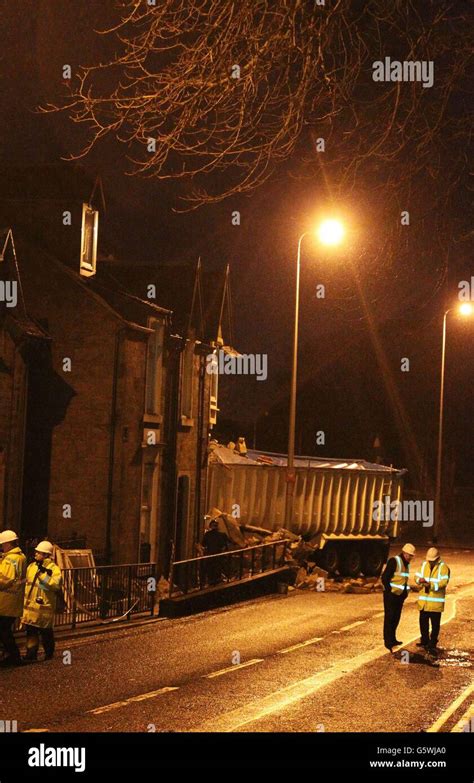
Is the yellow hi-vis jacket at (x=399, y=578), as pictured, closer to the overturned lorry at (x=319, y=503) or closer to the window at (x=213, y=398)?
the overturned lorry at (x=319, y=503)

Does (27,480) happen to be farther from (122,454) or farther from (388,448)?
(388,448)

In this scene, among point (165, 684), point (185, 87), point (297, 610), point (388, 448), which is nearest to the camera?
point (185, 87)

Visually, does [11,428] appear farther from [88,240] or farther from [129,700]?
[129,700]

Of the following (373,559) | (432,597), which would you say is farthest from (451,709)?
(373,559)

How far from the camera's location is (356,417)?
7794cm

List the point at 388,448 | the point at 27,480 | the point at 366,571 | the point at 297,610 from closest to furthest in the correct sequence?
1. the point at 297,610
2. the point at 27,480
3. the point at 366,571
4. the point at 388,448

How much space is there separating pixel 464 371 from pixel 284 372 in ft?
40.4

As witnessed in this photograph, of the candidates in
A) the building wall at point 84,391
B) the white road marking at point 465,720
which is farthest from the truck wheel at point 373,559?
the white road marking at point 465,720

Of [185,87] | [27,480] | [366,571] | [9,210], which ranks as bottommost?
[366,571]

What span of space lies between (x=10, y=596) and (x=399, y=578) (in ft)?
19.8

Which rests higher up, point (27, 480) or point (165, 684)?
point (27, 480)

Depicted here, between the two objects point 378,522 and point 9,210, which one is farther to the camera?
point 378,522

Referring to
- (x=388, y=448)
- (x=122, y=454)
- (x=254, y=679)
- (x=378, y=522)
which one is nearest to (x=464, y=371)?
A: (x=388, y=448)

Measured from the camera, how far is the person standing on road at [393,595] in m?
17.5
